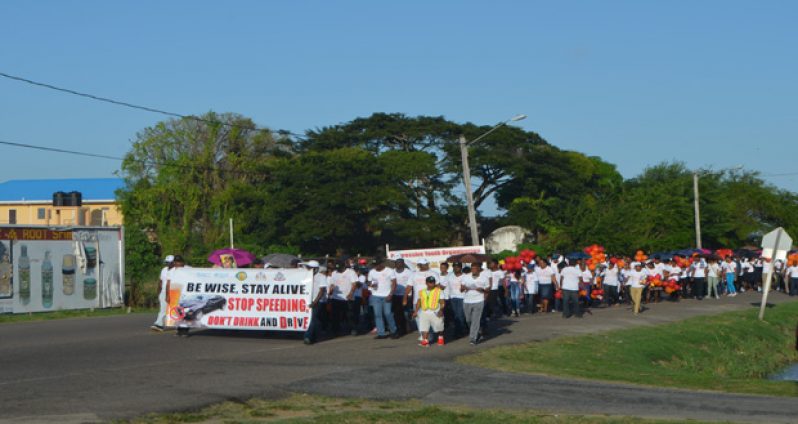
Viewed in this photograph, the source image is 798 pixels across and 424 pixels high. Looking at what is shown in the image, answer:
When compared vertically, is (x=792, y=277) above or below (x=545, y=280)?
below

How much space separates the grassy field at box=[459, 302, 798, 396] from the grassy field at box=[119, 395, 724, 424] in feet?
13.1

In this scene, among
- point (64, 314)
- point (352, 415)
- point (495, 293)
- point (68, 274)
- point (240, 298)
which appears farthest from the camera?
point (68, 274)

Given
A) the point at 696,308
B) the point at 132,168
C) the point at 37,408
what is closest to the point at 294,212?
the point at 132,168

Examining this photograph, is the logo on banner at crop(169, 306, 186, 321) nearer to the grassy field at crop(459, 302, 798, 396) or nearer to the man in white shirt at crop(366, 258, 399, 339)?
→ the man in white shirt at crop(366, 258, 399, 339)

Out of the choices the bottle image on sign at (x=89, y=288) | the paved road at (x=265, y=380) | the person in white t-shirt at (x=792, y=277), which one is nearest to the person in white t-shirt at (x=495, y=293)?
the paved road at (x=265, y=380)

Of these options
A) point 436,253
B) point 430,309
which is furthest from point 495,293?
point 436,253

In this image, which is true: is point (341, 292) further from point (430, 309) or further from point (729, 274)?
point (729, 274)

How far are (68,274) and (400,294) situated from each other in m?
14.0

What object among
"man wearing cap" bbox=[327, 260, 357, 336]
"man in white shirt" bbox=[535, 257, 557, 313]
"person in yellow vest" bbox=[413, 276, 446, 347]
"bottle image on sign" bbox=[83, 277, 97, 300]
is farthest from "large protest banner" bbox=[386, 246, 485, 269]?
"person in yellow vest" bbox=[413, 276, 446, 347]

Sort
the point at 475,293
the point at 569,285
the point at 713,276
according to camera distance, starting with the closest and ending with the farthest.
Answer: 1. the point at 475,293
2. the point at 569,285
3. the point at 713,276

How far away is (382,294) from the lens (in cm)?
2108

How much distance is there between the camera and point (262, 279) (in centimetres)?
2095

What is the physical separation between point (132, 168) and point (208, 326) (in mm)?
57935

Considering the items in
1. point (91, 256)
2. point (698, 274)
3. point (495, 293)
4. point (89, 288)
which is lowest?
point (495, 293)
